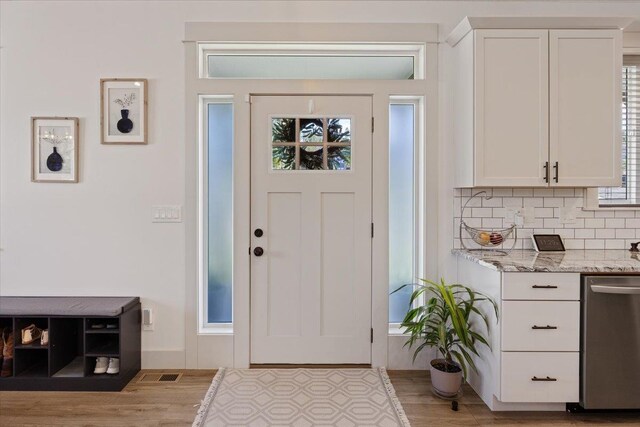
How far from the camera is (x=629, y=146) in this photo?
278 cm

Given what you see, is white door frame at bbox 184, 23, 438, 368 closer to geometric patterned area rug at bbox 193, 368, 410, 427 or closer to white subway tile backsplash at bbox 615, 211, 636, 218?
geometric patterned area rug at bbox 193, 368, 410, 427

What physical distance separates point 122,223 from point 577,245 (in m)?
3.29

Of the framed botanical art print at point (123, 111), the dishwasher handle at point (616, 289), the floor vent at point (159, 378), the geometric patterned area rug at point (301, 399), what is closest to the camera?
the dishwasher handle at point (616, 289)

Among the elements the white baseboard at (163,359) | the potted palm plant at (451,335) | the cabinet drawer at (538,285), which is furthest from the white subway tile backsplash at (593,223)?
the white baseboard at (163,359)

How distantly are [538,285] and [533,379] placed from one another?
0.53m

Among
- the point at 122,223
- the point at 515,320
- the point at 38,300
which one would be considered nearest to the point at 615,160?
the point at 515,320

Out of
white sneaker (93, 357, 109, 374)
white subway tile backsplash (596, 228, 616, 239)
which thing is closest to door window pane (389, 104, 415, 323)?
white subway tile backsplash (596, 228, 616, 239)

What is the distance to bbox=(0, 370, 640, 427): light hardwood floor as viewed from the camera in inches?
82.4

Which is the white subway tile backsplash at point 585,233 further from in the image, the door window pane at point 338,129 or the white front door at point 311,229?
the door window pane at point 338,129

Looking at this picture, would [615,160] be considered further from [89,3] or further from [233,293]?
[89,3]

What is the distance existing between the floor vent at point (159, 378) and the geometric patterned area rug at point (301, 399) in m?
0.29

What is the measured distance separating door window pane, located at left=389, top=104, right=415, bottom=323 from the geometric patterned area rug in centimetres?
58

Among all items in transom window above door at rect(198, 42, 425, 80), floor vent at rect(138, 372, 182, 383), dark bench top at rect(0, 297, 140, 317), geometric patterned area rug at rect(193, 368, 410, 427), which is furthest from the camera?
transom window above door at rect(198, 42, 425, 80)

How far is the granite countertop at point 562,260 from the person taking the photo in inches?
80.5
